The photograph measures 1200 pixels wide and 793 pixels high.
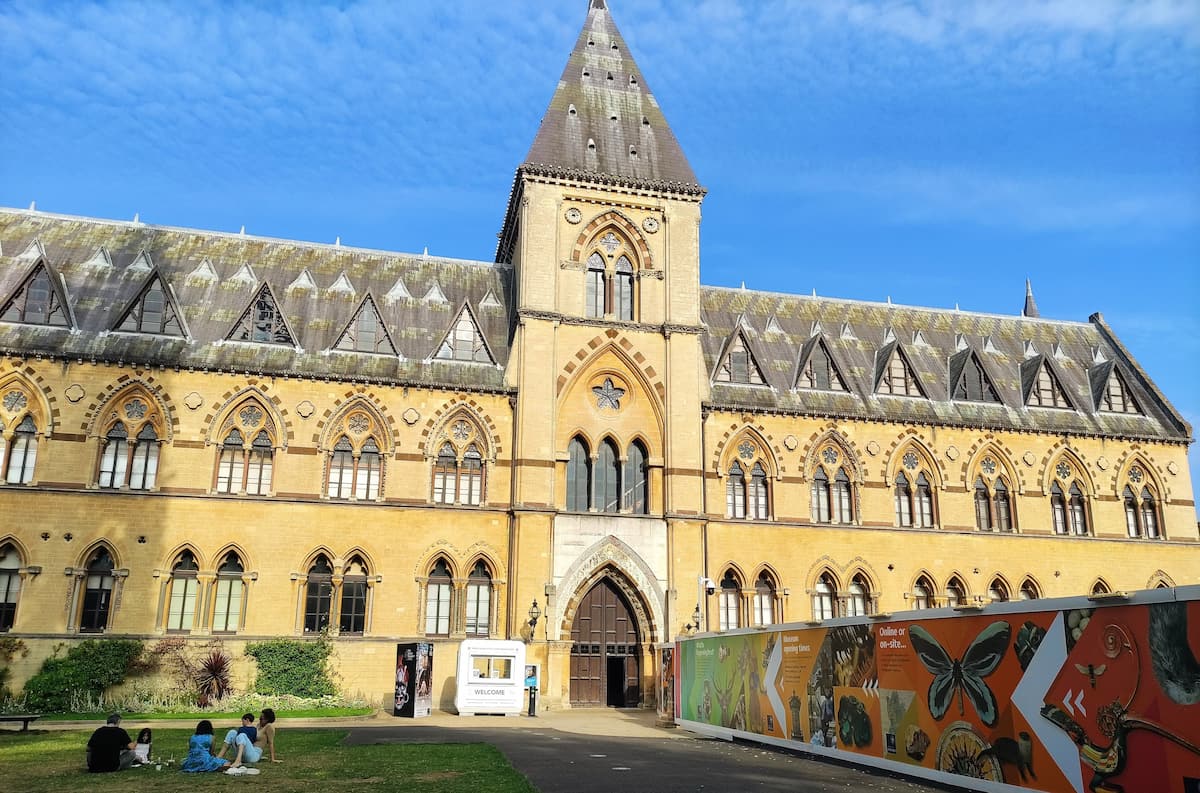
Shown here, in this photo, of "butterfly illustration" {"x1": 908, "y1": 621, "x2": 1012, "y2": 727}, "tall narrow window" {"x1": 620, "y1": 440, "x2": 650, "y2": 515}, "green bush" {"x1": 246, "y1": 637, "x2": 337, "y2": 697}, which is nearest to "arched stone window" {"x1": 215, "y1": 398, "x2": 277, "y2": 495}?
"green bush" {"x1": 246, "y1": 637, "x2": 337, "y2": 697}

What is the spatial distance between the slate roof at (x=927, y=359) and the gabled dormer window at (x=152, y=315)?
20.1 m

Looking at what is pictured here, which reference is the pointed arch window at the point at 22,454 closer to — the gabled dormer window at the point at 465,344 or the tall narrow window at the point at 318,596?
the tall narrow window at the point at 318,596

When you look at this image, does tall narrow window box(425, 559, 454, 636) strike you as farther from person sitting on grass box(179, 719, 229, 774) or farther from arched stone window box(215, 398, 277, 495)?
person sitting on grass box(179, 719, 229, 774)

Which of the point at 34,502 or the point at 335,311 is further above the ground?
the point at 335,311

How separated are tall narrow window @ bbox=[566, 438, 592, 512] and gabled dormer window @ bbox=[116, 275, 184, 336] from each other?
47.8ft

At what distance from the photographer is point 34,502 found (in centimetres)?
3038

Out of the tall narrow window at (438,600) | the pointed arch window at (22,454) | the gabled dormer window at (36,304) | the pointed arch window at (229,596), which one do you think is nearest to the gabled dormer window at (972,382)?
the tall narrow window at (438,600)

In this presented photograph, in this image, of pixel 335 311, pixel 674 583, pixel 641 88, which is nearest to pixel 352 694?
pixel 674 583

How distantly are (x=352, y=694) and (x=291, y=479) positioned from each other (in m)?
7.47

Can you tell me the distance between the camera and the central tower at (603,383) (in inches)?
1320

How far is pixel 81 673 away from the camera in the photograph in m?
28.7

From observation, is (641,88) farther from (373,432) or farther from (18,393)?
(18,393)

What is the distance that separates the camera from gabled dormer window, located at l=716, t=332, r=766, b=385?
3825cm

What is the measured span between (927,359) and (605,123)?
17.4m
